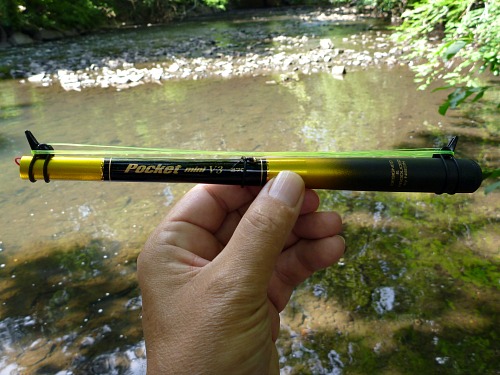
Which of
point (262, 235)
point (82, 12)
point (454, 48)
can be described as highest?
point (454, 48)

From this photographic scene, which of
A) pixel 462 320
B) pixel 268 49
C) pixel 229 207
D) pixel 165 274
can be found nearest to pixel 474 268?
pixel 462 320

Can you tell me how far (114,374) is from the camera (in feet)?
7.66

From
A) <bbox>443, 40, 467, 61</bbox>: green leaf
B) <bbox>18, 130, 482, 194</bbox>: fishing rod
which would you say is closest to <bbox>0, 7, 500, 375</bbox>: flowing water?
<bbox>18, 130, 482, 194</bbox>: fishing rod

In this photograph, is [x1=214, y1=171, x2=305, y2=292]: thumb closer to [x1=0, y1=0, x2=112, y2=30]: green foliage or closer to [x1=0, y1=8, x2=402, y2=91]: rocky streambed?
[x1=0, y1=8, x2=402, y2=91]: rocky streambed

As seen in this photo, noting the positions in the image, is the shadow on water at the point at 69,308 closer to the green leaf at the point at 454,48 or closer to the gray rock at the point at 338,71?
the green leaf at the point at 454,48

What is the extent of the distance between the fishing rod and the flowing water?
4.27 ft

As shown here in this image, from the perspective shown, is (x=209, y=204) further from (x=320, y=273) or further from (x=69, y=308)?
(x=69, y=308)

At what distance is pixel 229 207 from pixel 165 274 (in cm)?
60

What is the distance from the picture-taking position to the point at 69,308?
2.79 meters

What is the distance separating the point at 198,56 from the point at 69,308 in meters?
10.3

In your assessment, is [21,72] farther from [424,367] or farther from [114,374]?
[424,367]

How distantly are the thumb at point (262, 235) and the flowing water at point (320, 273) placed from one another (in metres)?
1.31

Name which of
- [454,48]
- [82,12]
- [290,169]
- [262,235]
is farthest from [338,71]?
[82,12]

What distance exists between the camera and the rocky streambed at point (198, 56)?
964 centimetres
